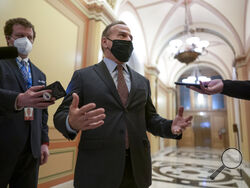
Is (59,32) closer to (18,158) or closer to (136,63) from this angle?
(18,158)

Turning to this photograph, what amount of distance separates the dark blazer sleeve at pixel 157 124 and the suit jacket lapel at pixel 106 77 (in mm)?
360

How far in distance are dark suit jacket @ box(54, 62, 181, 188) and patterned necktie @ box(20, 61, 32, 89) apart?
21.7 inches

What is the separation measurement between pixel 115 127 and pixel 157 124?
0.38m

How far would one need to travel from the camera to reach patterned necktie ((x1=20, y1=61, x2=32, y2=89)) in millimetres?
1570

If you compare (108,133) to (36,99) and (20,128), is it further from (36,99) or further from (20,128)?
(20,128)

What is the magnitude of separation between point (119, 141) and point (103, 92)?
326mm

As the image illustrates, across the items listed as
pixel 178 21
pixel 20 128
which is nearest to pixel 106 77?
pixel 20 128

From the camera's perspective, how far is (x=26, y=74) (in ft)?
5.26

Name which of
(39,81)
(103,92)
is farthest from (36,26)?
(103,92)

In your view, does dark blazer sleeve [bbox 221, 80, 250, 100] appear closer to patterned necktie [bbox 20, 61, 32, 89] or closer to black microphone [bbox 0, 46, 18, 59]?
black microphone [bbox 0, 46, 18, 59]

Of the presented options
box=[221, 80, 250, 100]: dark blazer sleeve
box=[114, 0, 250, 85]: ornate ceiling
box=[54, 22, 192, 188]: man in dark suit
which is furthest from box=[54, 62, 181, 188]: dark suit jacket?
box=[114, 0, 250, 85]: ornate ceiling

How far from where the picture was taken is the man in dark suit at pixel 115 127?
1.07 metres

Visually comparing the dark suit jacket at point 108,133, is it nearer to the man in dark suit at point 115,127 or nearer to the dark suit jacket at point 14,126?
the man in dark suit at point 115,127

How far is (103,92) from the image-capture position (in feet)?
3.99
